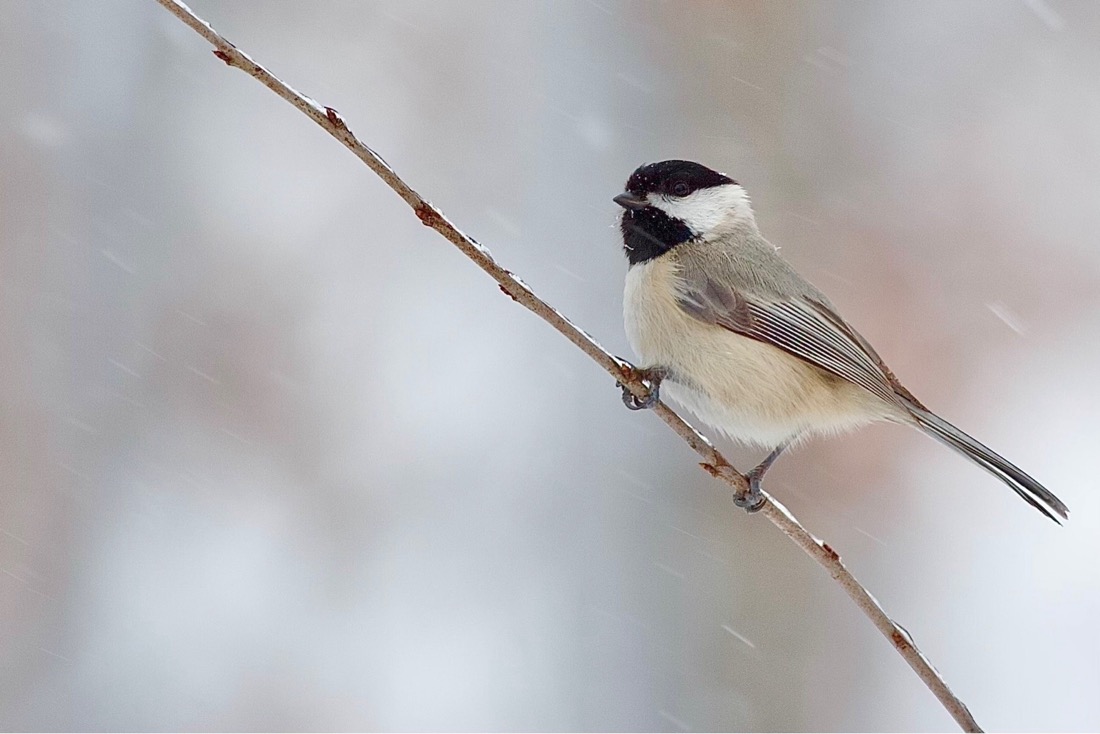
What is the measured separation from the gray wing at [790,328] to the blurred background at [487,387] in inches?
53.2

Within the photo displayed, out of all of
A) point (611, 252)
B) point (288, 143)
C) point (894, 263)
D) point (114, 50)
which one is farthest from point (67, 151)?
point (894, 263)

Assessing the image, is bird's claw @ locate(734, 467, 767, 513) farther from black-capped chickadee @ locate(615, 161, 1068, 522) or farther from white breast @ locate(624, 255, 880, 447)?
white breast @ locate(624, 255, 880, 447)

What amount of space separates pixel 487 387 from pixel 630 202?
7.64 ft

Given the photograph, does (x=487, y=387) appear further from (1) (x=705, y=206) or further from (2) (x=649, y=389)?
(2) (x=649, y=389)

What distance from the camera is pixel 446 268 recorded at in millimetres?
5379

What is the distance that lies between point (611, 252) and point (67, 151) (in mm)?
2448

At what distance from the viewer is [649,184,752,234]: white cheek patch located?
3041 mm

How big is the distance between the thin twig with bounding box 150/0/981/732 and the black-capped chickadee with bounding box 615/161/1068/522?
43 cm

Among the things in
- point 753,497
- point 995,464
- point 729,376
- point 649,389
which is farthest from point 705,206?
point 995,464

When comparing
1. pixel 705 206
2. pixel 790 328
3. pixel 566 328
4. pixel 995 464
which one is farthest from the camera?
Result: pixel 705 206

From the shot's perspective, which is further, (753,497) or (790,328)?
(790,328)

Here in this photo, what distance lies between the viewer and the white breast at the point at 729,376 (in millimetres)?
2848

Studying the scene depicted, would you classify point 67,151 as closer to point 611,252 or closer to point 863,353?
point 611,252

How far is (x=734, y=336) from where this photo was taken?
2.89 m
